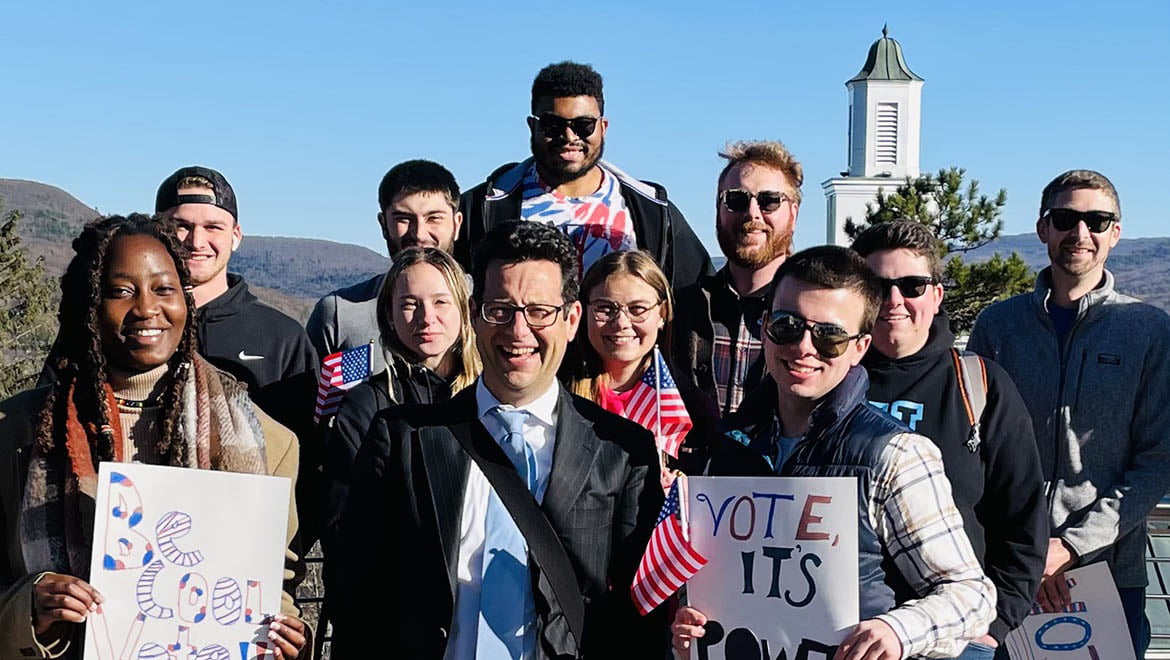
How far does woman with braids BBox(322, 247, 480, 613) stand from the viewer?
4.78 m

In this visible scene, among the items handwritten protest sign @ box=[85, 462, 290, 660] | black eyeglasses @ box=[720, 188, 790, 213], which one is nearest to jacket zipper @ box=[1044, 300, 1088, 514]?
black eyeglasses @ box=[720, 188, 790, 213]

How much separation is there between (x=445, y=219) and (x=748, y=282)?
1.35 m

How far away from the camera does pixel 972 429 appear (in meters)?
4.23

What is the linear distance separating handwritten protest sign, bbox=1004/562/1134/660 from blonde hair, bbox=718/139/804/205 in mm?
2003

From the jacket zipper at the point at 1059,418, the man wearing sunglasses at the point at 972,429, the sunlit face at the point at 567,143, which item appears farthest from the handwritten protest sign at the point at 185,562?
the jacket zipper at the point at 1059,418

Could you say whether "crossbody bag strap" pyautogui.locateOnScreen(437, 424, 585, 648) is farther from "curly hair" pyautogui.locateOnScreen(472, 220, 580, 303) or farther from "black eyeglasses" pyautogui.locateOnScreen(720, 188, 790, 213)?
"black eyeglasses" pyautogui.locateOnScreen(720, 188, 790, 213)

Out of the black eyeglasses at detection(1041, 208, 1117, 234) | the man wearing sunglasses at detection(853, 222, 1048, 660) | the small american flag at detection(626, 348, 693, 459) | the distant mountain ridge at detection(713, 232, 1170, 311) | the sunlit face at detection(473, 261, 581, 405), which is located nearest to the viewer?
the sunlit face at detection(473, 261, 581, 405)

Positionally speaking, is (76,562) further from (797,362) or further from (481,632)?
(797,362)

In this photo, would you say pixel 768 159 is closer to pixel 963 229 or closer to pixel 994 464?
pixel 994 464

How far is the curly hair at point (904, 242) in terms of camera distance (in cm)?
448

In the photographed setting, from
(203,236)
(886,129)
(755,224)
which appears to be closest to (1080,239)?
(755,224)

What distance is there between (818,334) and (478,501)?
1.07 m

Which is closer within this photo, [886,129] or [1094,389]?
[1094,389]

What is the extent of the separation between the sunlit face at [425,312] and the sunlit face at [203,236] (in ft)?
2.91
